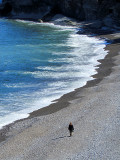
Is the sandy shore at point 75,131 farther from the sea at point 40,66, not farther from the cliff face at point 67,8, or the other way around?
the cliff face at point 67,8

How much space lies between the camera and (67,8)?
90250 millimetres

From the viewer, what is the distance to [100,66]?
40.8 m

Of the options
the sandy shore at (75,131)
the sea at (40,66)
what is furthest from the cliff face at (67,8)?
the sandy shore at (75,131)

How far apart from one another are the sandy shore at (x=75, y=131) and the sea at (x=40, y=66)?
1.62 m

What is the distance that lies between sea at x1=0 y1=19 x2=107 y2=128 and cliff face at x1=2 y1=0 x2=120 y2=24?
30.7 feet

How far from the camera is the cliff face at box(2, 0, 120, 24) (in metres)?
77.9

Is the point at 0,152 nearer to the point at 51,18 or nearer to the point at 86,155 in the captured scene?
the point at 86,155

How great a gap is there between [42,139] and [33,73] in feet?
60.7

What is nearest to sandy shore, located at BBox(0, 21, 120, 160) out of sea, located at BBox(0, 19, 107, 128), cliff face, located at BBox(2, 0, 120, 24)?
sea, located at BBox(0, 19, 107, 128)

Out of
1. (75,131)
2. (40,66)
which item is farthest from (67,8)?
(75,131)

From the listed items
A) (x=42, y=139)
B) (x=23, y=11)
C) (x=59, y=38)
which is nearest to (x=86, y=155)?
(x=42, y=139)

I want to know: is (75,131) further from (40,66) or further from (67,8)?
(67,8)

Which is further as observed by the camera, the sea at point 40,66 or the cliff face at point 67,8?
the cliff face at point 67,8

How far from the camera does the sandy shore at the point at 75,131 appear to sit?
1875 centimetres
